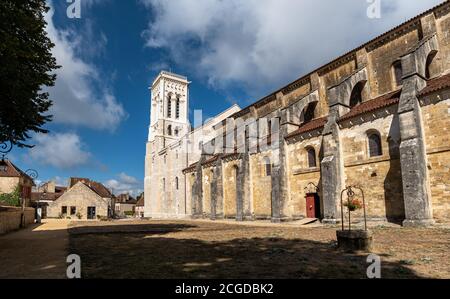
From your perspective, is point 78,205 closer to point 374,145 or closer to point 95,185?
point 95,185

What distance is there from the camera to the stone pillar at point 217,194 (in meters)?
33.9

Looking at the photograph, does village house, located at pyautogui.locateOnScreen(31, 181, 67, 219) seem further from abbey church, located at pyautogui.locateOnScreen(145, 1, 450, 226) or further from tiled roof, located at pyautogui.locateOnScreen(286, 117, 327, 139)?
tiled roof, located at pyautogui.locateOnScreen(286, 117, 327, 139)

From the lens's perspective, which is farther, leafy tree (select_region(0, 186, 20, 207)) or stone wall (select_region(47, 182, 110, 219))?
stone wall (select_region(47, 182, 110, 219))

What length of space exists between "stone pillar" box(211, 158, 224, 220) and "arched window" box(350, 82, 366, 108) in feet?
50.5

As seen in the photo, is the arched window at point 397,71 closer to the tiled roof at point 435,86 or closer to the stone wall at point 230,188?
the tiled roof at point 435,86

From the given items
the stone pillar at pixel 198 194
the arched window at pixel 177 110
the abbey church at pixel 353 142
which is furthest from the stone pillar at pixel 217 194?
the arched window at pixel 177 110

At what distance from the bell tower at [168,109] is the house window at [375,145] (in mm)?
41596

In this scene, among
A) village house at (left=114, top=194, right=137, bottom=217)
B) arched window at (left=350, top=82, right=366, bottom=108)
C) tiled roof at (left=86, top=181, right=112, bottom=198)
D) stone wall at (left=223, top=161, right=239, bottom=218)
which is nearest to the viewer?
arched window at (left=350, top=82, right=366, bottom=108)

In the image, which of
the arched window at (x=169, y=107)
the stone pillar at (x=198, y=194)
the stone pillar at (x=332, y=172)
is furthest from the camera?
the arched window at (x=169, y=107)

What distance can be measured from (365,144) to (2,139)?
1946 cm

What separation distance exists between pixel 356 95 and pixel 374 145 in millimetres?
6294

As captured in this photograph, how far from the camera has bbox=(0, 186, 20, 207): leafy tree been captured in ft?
119

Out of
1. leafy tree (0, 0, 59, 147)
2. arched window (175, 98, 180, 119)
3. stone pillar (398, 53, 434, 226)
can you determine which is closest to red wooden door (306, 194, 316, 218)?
stone pillar (398, 53, 434, 226)
